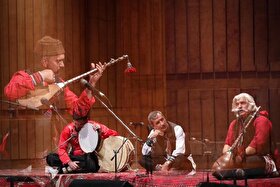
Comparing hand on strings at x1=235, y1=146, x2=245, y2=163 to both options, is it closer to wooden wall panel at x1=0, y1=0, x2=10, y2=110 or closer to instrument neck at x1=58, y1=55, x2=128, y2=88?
instrument neck at x1=58, y1=55, x2=128, y2=88

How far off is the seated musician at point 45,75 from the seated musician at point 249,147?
1.51 metres

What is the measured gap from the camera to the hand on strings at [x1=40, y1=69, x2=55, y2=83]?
8.86 metres

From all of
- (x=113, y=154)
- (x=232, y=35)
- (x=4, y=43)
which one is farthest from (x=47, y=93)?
(x=232, y=35)

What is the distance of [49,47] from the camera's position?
9.00 m

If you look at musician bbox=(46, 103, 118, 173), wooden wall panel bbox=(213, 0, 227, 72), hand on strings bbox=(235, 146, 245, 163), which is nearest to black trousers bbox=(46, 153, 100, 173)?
musician bbox=(46, 103, 118, 173)

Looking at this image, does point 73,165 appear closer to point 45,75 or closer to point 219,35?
point 45,75

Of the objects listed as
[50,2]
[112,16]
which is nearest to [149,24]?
[112,16]

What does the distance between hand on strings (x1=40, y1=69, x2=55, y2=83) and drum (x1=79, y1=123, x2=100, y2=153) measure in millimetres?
707

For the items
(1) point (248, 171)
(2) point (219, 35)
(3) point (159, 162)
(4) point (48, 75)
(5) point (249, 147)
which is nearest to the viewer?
(1) point (248, 171)

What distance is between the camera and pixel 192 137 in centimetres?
852

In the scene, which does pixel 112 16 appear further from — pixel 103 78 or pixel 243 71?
pixel 243 71

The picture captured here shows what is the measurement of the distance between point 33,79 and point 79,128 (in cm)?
78

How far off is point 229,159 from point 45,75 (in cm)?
216

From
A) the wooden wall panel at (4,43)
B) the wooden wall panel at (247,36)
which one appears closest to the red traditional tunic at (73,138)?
the wooden wall panel at (4,43)
